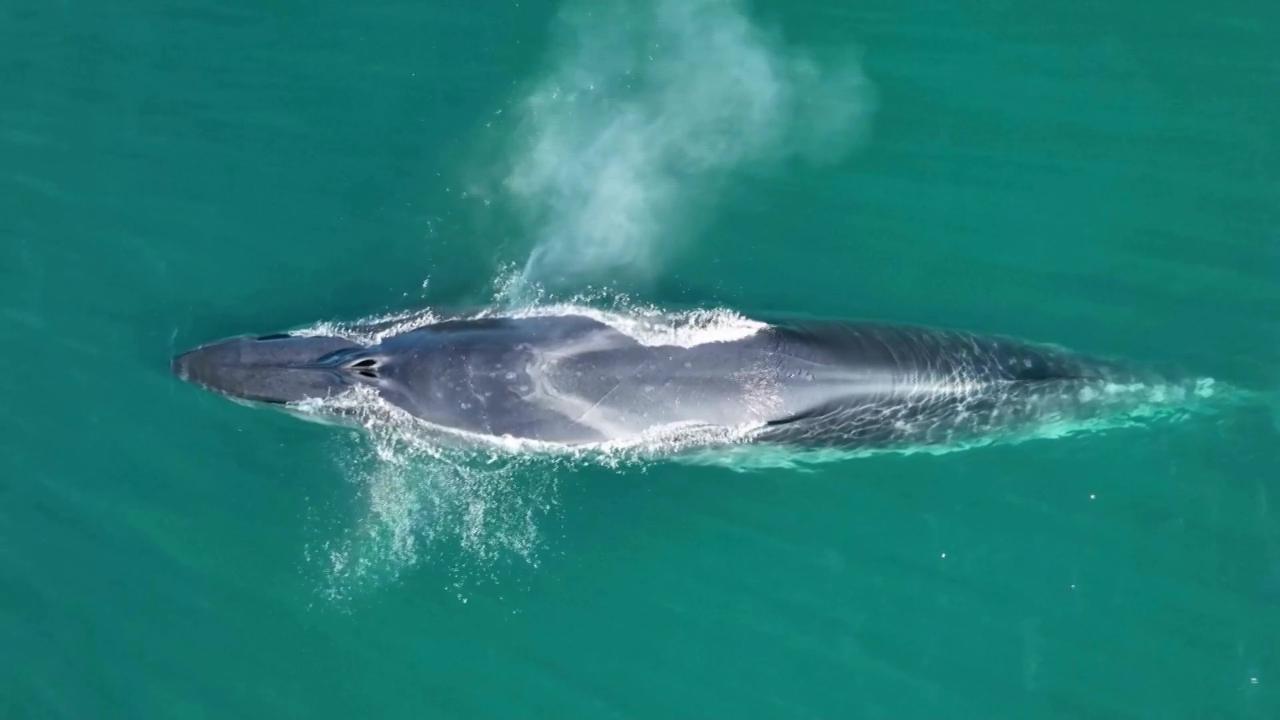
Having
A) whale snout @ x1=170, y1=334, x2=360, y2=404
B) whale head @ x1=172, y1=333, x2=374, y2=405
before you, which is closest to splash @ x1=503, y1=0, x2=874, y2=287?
whale head @ x1=172, y1=333, x2=374, y2=405

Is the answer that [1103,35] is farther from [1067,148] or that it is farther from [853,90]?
[853,90]

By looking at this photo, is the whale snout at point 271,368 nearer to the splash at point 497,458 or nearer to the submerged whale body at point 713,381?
the submerged whale body at point 713,381

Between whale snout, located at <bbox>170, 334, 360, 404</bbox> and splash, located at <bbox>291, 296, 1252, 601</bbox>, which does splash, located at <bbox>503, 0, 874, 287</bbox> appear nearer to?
splash, located at <bbox>291, 296, 1252, 601</bbox>

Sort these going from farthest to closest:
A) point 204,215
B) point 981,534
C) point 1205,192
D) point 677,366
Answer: point 204,215 → point 1205,192 → point 981,534 → point 677,366

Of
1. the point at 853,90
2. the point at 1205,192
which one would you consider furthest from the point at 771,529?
the point at 1205,192

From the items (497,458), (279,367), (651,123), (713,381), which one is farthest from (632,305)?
(279,367)

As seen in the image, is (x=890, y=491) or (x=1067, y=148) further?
(x=1067, y=148)

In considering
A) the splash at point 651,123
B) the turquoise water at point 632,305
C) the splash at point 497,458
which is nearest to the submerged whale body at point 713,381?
the splash at point 497,458
